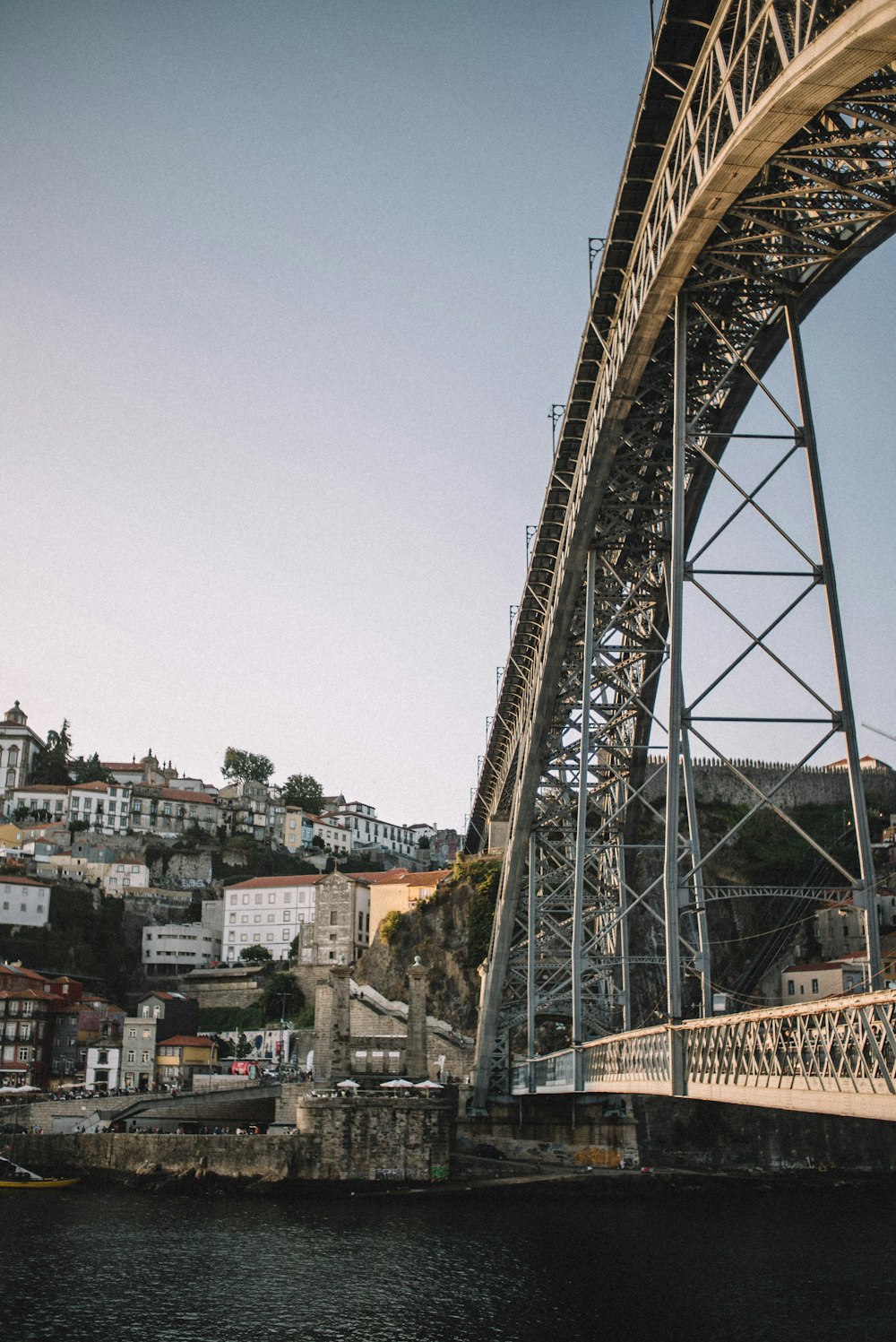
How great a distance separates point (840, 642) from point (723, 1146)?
37.3m

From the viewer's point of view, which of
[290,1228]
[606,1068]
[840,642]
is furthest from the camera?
[290,1228]

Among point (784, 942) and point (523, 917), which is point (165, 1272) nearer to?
point (523, 917)

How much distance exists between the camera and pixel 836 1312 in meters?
25.6

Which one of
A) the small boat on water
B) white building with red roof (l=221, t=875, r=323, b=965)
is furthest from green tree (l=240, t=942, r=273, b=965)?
the small boat on water

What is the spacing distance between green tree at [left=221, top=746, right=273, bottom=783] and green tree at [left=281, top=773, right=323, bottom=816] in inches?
107

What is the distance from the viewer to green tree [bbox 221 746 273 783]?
13338 centimetres

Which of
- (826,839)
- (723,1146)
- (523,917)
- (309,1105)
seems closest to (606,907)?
(523,917)

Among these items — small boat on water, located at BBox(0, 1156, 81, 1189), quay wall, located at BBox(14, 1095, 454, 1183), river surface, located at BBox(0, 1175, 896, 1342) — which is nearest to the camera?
river surface, located at BBox(0, 1175, 896, 1342)

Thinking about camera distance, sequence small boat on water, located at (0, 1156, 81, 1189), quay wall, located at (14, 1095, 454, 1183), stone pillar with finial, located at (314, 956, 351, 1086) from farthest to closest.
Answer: stone pillar with finial, located at (314, 956, 351, 1086) < small boat on water, located at (0, 1156, 81, 1189) < quay wall, located at (14, 1095, 454, 1183)

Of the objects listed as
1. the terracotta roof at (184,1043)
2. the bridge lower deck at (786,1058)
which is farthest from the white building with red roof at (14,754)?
the bridge lower deck at (786,1058)

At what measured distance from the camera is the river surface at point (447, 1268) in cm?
2453

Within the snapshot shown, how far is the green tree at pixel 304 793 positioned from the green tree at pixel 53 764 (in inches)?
906

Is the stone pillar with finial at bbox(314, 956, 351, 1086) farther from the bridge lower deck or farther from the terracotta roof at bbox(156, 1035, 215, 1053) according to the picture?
the bridge lower deck

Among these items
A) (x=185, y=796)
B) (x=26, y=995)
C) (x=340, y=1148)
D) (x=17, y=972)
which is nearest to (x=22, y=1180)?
(x=340, y=1148)
